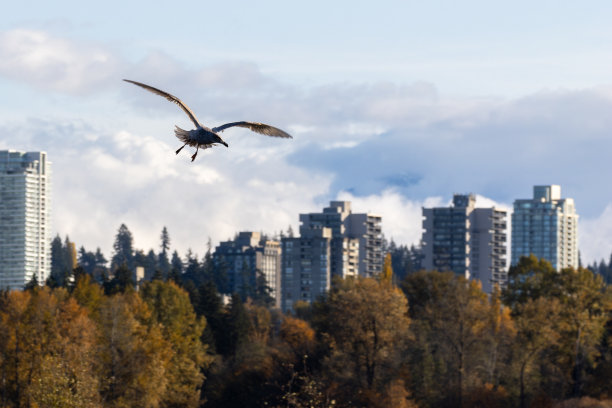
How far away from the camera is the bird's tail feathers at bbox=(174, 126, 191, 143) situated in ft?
119

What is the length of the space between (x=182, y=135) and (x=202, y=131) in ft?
4.39

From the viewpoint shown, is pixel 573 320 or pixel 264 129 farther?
pixel 573 320

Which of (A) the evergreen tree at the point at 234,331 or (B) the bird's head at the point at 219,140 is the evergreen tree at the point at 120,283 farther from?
(B) the bird's head at the point at 219,140

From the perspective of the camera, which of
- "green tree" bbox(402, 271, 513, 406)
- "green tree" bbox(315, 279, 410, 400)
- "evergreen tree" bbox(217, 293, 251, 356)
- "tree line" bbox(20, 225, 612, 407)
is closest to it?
"green tree" bbox(315, 279, 410, 400)

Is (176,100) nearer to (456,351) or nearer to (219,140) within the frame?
(219,140)

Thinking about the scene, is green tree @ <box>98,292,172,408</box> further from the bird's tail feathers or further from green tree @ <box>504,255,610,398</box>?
the bird's tail feathers

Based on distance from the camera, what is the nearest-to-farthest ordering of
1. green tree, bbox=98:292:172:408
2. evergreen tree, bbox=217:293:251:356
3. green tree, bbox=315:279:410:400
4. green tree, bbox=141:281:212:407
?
green tree, bbox=315:279:410:400, green tree, bbox=98:292:172:408, green tree, bbox=141:281:212:407, evergreen tree, bbox=217:293:251:356

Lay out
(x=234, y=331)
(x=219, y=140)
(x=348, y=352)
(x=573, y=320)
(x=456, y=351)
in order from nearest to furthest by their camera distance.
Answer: (x=219, y=140) → (x=348, y=352) → (x=456, y=351) → (x=573, y=320) → (x=234, y=331)

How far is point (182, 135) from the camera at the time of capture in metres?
36.7

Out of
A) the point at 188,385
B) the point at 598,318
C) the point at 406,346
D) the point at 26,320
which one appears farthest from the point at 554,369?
the point at 26,320

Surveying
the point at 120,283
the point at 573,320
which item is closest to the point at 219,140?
the point at 573,320

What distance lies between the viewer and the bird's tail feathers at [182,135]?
3622 cm

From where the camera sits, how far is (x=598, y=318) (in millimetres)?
127875

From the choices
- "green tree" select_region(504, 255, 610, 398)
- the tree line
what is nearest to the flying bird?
the tree line
